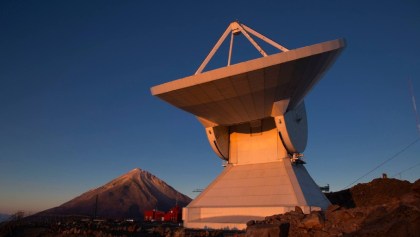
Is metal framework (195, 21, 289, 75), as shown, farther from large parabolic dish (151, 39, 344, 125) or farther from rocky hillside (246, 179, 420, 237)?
rocky hillside (246, 179, 420, 237)

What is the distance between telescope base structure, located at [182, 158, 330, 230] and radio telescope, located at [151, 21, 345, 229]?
0.19 ft

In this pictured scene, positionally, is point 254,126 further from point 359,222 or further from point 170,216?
point 359,222

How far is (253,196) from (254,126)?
21.6ft

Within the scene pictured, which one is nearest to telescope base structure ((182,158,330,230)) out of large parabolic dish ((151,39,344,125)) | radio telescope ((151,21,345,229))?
radio telescope ((151,21,345,229))

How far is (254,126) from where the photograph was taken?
28.1m

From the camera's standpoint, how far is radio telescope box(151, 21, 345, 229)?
66.1ft

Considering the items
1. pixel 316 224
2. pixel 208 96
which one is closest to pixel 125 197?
pixel 208 96

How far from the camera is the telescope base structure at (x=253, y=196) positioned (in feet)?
70.3

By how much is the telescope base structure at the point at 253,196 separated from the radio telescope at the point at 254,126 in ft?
0.19

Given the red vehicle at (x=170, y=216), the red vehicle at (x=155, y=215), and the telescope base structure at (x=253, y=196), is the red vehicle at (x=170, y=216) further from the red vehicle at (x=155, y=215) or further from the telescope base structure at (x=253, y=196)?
the telescope base structure at (x=253, y=196)

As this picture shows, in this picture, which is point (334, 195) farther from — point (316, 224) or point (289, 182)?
point (316, 224)

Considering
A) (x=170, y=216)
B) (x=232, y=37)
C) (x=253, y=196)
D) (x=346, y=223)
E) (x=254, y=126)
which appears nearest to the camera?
(x=346, y=223)

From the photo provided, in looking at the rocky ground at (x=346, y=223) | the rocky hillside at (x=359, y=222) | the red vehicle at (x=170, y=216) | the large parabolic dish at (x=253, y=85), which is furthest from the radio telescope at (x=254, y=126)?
the red vehicle at (x=170, y=216)

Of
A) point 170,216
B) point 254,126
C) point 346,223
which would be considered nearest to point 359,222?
point 346,223
